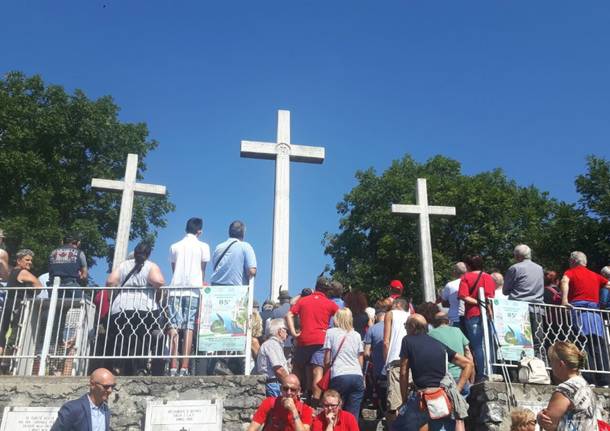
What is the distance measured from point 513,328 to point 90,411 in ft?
17.0

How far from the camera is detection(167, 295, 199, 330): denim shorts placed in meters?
7.42

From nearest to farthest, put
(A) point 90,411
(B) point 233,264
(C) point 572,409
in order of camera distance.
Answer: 1. (C) point 572,409
2. (A) point 90,411
3. (B) point 233,264

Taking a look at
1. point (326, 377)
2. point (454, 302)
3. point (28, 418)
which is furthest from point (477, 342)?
point (28, 418)

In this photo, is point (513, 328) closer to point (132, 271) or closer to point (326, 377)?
point (326, 377)

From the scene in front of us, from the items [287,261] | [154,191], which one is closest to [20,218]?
[154,191]

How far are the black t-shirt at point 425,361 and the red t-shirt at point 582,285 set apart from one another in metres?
3.53

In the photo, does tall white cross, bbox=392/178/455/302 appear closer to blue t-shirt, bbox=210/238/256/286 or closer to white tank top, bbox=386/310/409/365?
white tank top, bbox=386/310/409/365

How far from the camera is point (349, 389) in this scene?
263 inches

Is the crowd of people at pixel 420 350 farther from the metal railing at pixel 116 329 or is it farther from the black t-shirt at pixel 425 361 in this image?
the metal railing at pixel 116 329

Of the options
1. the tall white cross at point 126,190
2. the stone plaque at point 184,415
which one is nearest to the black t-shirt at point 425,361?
the stone plaque at point 184,415

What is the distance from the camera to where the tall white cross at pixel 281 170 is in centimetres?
1114

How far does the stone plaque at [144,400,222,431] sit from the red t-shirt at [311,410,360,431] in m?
1.53

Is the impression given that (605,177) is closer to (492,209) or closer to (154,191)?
(492,209)

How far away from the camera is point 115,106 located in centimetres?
2597
